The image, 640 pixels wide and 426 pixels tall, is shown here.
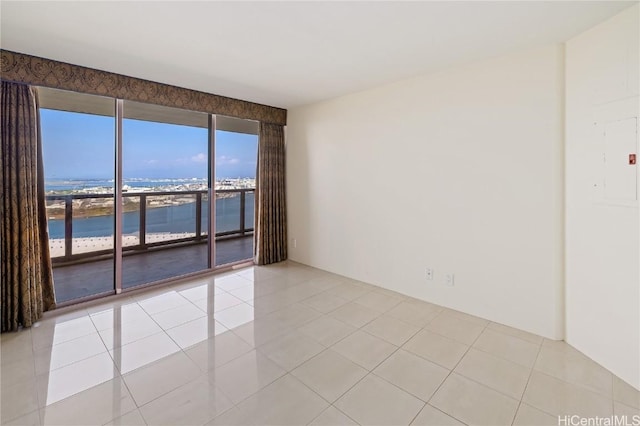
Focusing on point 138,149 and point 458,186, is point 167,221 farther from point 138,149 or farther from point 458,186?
point 458,186

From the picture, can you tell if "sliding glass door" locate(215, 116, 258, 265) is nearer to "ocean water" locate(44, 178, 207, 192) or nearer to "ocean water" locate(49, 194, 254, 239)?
"ocean water" locate(49, 194, 254, 239)

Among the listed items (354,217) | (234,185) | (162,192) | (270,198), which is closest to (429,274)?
(354,217)

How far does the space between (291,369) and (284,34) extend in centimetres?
250

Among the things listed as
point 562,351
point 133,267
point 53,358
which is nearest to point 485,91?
point 562,351

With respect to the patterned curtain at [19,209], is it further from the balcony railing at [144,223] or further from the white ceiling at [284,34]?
the balcony railing at [144,223]

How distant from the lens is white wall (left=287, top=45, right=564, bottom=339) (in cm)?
254

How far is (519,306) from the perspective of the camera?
271 centimetres

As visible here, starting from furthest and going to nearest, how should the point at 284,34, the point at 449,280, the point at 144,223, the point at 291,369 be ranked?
the point at 144,223 → the point at 449,280 → the point at 284,34 → the point at 291,369

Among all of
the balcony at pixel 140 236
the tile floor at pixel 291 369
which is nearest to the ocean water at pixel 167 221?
the balcony at pixel 140 236

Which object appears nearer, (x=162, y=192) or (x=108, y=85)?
(x=108, y=85)

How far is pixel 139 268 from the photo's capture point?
4414 mm

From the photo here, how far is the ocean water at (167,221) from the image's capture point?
14.3 ft

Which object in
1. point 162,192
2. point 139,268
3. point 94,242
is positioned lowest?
point 139,268

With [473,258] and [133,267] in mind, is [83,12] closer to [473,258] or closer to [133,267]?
[133,267]
